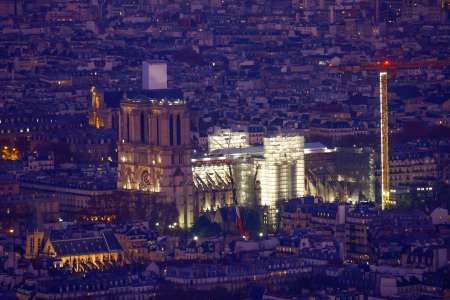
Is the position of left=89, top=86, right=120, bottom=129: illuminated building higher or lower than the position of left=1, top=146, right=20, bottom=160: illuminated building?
higher

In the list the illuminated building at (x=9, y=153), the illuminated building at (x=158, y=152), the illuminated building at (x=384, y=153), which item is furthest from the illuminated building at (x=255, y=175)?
the illuminated building at (x=9, y=153)

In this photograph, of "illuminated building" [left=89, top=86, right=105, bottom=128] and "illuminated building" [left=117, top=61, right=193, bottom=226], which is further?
"illuminated building" [left=89, top=86, right=105, bottom=128]

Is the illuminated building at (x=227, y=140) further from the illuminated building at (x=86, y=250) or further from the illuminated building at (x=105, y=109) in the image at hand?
the illuminated building at (x=86, y=250)

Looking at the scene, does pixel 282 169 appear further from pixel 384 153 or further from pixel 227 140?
pixel 227 140

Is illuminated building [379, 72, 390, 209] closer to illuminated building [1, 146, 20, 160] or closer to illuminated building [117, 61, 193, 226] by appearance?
illuminated building [117, 61, 193, 226]

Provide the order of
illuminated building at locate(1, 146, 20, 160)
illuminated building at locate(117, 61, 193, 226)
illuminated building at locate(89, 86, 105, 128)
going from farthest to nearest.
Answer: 1. illuminated building at locate(89, 86, 105, 128)
2. illuminated building at locate(1, 146, 20, 160)
3. illuminated building at locate(117, 61, 193, 226)

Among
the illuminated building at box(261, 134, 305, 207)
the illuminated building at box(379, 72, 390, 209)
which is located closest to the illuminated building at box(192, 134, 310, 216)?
the illuminated building at box(261, 134, 305, 207)

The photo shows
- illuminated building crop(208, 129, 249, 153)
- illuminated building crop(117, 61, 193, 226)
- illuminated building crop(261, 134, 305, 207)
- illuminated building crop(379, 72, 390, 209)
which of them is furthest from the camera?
illuminated building crop(208, 129, 249, 153)
